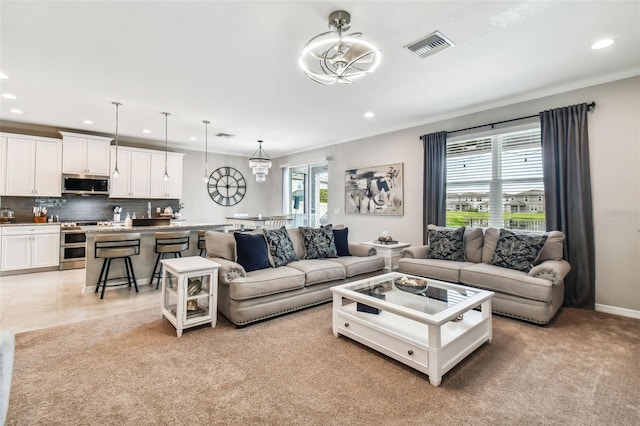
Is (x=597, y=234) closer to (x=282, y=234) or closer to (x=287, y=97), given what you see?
(x=282, y=234)

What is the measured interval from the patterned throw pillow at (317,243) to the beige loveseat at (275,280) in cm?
6

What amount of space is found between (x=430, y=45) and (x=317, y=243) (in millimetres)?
2650

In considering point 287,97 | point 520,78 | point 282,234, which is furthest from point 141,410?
point 520,78

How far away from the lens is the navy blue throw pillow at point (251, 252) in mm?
3396

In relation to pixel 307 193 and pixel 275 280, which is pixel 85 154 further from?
pixel 275 280

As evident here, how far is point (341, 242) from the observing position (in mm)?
4406

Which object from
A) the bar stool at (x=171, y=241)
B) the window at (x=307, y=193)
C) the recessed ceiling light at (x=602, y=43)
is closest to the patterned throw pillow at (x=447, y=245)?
the recessed ceiling light at (x=602, y=43)

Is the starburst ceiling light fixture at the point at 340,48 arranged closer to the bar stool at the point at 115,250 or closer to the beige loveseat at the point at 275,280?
the beige loveseat at the point at 275,280

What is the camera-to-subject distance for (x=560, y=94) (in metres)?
3.77

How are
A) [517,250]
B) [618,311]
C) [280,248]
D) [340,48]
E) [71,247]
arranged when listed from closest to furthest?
1. [340,48]
2. [618,311]
3. [517,250]
4. [280,248]
5. [71,247]

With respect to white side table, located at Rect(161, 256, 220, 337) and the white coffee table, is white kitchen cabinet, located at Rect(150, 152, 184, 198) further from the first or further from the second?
the white coffee table

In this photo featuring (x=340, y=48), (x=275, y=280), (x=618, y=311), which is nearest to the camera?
(x=340, y=48)

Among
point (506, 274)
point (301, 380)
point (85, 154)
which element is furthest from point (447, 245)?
point (85, 154)

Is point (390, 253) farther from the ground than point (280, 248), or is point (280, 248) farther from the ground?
point (280, 248)
